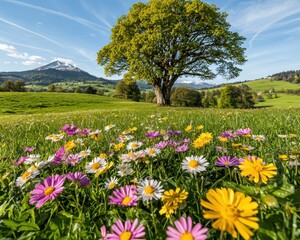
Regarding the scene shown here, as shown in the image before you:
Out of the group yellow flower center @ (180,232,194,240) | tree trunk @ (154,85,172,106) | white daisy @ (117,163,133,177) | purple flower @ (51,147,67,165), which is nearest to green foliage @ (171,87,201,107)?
tree trunk @ (154,85,172,106)

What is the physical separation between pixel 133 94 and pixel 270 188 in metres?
85.1

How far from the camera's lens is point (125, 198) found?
126cm

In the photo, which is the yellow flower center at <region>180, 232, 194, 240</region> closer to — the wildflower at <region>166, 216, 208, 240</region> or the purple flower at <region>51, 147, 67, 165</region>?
the wildflower at <region>166, 216, 208, 240</region>

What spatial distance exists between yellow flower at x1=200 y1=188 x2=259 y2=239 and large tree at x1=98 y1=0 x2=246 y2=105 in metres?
26.0

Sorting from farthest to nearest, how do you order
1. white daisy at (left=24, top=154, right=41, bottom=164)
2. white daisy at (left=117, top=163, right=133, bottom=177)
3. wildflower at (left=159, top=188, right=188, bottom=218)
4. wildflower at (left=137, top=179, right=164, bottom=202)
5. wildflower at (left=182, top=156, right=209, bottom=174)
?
white daisy at (left=24, top=154, right=41, bottom=164) → white daisy at (left=117, top=163, right=133, bottom=177) → wildflower at (left=182, top=156, right=209, bottom=174) → wildflower at (left=137, top=179, right=164, bottom=202) → wildflower at (left=159, top=188, right=188, bottom=218)

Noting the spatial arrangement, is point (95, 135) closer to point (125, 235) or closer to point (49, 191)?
point (49, 191)

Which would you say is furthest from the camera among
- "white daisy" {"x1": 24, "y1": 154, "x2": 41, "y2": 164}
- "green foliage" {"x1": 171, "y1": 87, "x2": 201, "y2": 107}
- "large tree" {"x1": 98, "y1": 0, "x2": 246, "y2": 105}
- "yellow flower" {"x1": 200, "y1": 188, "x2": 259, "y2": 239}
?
"green foliage" {"x1": 171, "y1": 87, "x2": 201, "y2": 107}

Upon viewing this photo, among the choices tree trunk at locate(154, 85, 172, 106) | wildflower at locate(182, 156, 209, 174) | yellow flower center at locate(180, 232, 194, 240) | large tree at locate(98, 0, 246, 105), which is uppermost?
large tree at locate(98, 0, 246, 105)

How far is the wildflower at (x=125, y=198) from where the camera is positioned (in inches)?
46.6

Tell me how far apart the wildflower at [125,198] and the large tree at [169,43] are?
25592mm

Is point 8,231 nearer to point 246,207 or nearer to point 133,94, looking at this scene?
point 246,207

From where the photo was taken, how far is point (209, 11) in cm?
2652

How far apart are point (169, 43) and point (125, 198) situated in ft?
94.9

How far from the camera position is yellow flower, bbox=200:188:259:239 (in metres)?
0.69
